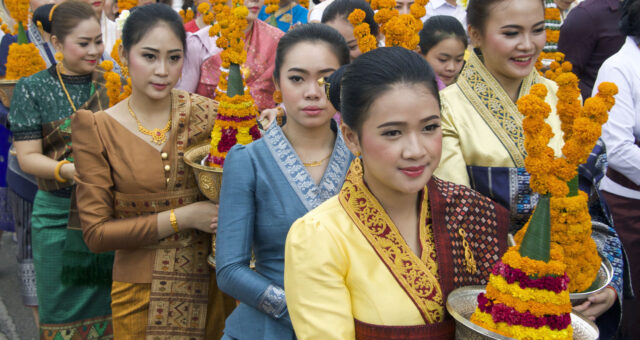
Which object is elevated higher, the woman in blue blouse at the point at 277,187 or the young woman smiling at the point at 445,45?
the young woman smiling at the point at 445,45

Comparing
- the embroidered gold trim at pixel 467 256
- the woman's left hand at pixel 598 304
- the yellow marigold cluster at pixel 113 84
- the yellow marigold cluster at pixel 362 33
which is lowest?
the woman's left hand at pixel 598 304

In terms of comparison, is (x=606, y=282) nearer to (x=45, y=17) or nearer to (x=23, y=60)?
(x=23, y=60)

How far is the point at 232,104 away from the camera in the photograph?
271 centimetres

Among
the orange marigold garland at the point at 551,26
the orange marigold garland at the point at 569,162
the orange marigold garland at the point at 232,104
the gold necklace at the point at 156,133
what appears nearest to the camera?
the orange marigold garland at the point at 569,162

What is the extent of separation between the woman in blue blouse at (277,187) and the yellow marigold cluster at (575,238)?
768 mm

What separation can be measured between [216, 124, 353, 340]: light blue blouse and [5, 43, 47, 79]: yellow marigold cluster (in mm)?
2494

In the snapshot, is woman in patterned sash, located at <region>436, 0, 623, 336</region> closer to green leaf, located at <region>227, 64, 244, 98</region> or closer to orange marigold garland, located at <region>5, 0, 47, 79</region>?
green leaf, located at <region>227, 64, 244, 98</region>

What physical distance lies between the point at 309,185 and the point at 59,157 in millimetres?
1971

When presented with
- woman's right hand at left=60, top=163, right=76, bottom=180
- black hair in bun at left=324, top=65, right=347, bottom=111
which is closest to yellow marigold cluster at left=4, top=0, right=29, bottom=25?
woman's right hand at left=60, top=163, right=76, bottom=180

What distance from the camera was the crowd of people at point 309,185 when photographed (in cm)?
166

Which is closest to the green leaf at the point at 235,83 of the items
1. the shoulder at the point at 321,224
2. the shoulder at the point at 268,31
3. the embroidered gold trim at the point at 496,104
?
the embroidered gold trim at the point at 496,104

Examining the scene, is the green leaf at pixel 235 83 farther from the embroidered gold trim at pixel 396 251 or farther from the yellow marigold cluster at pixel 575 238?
the yellow marigold cluster at pixel 575 238

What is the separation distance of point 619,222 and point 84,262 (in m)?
3.00

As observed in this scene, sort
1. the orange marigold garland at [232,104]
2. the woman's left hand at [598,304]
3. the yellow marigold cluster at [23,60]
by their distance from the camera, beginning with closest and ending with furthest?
1. the woman's left hand at [598,304]
2. the orange marigold garland at [232,104]
3. the yellow marigold cluster at [23,60]
